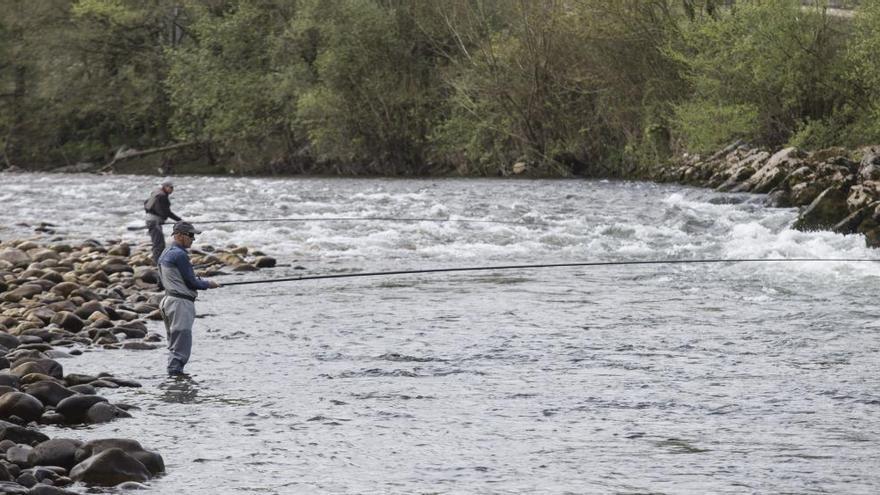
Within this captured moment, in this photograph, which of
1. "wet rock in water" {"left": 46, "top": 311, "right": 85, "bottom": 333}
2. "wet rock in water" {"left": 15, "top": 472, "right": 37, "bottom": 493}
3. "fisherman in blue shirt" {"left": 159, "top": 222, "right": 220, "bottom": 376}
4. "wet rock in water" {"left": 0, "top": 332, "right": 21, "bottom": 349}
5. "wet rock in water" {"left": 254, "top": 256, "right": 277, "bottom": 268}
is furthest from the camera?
"wet rock in water" {"left": 254, "top": 256, "right": 277, "bottom": 268}

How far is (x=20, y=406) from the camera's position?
8.38 meters

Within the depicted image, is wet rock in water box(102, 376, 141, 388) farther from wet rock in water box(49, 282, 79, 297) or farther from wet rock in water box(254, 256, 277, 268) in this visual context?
wet rock in water box(254, 256, 277, 268)

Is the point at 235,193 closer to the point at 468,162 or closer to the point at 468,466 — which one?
the point at 468,162

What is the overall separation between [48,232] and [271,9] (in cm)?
2706

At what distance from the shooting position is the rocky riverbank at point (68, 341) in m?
7.14

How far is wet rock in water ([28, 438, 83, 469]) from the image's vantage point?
722cm

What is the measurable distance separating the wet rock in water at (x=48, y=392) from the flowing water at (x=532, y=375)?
0.50m

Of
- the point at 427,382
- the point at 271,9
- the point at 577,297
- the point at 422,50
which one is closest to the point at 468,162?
the point at 422,50

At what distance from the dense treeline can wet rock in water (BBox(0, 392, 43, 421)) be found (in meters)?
23.9

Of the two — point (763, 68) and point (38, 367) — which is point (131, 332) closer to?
point (38, 367)

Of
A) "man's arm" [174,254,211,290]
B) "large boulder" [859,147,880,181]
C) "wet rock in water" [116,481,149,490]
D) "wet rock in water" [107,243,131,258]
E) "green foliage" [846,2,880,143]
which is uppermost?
"green foliage" [846,2,880,143]

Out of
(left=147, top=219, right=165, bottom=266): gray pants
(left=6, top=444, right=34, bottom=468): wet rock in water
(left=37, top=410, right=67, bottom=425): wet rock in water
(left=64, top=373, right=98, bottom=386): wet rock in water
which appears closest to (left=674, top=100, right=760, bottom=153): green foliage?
(left=147, top=219, right=165, bottom=266): gray pants

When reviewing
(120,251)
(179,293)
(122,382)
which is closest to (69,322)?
(179,293)

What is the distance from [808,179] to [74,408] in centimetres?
1877
